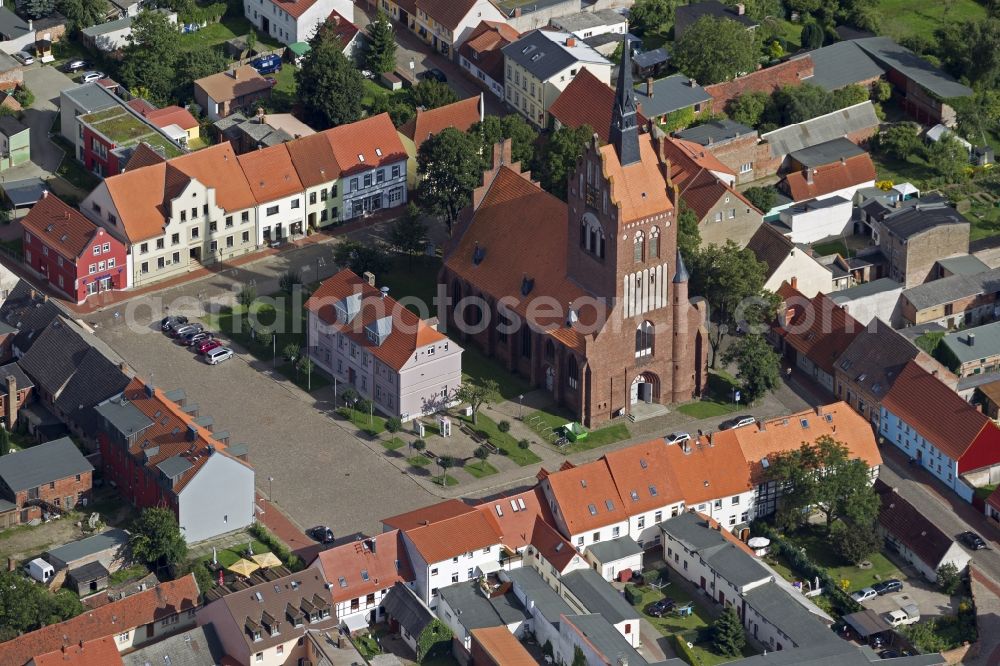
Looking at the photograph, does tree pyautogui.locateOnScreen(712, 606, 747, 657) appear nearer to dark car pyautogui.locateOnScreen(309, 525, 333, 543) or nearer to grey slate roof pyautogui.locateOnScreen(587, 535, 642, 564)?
grey slate roof pyautogui.locateOnScreen(587, 535, 642, 564)

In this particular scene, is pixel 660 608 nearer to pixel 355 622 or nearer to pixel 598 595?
pixel 598 595

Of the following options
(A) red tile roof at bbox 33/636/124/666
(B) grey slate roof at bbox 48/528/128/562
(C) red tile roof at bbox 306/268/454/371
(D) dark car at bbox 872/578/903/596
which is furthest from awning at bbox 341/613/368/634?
(D) dark car at bbox 872/578/903/596

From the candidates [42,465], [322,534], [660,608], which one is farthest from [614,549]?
[42,465]

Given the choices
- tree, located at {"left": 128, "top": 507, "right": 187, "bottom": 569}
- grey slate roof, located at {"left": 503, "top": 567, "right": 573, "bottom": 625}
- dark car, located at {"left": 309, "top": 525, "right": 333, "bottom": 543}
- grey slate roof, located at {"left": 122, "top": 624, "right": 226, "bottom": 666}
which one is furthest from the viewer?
dark car, located at {"left": 309, "top": 525, "right": 333, "bottom": 543}

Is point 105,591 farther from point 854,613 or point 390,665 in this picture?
point 854,613

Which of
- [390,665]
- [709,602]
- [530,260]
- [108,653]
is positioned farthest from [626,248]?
[108,653]
